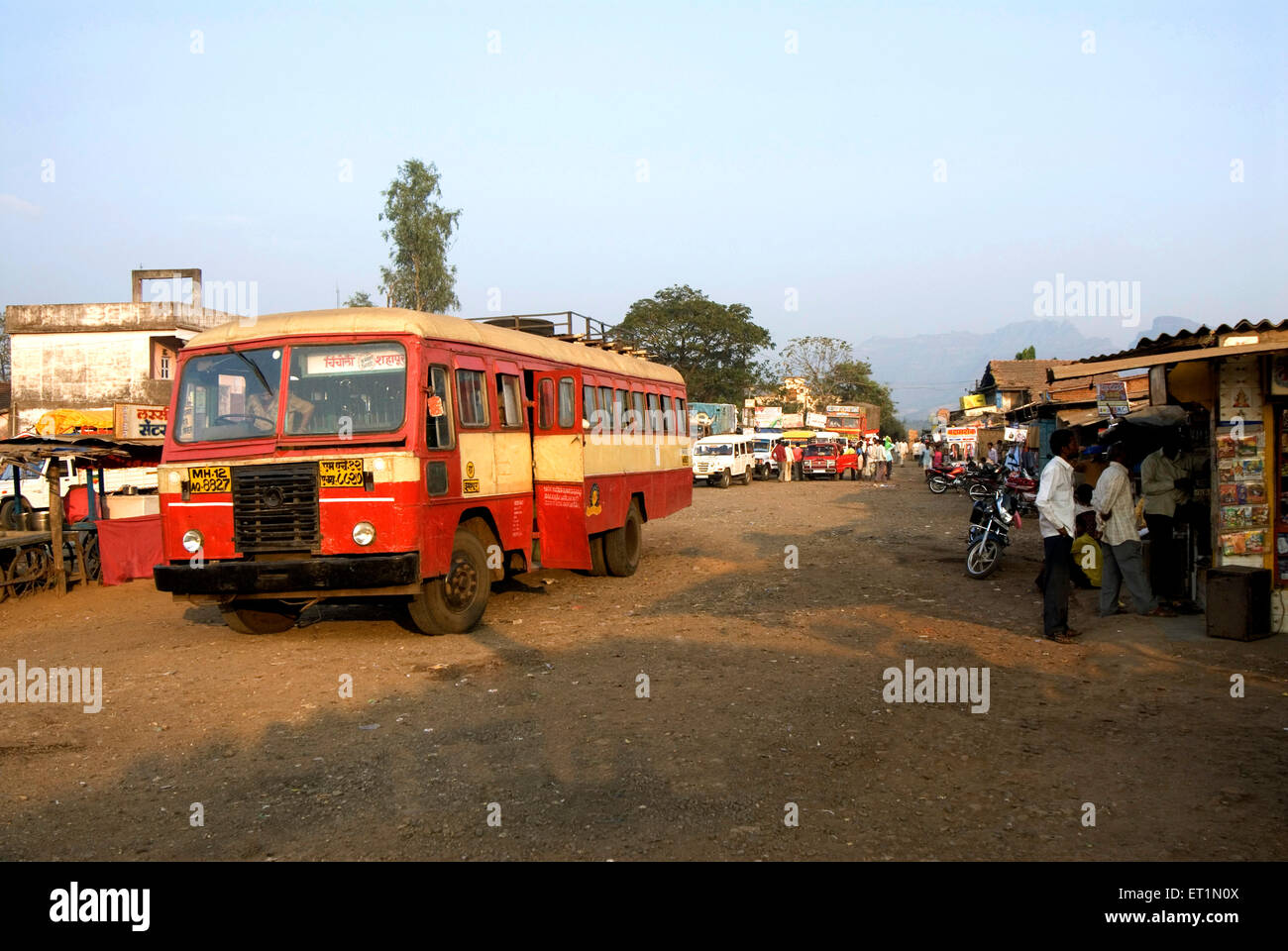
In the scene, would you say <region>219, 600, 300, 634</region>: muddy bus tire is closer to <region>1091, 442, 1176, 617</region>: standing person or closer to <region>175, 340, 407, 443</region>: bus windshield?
<region>175, 340, 407, 443</region>: bus windshield

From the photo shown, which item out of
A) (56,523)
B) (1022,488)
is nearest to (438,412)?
(56,523)

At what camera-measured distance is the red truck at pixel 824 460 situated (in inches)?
1613

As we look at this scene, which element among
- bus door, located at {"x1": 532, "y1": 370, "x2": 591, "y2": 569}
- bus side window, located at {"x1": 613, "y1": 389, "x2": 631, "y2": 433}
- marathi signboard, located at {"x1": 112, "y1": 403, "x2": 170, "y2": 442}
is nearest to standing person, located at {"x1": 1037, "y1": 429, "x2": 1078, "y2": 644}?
bus door, located at {"x1": 532, "y1": 370, "x2": 591, "y2": 569}

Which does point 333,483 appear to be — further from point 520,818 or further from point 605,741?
point 520,818

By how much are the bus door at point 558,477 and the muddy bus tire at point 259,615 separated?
8.77 ft

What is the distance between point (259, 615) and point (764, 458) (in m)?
34.0

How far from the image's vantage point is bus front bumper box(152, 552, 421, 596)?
310 inches

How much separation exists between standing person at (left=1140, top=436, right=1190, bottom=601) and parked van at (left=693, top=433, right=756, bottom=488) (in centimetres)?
2638

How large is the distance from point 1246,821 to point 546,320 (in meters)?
10.4

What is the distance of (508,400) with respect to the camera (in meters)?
10.3

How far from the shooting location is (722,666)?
7715 mm

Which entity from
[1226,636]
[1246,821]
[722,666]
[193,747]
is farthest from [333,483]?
[1226,636]

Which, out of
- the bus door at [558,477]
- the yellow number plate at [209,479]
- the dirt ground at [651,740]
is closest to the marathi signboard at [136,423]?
the dirt ground at [651,740]

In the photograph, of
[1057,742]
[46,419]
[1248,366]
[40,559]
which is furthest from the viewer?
[46,419]
